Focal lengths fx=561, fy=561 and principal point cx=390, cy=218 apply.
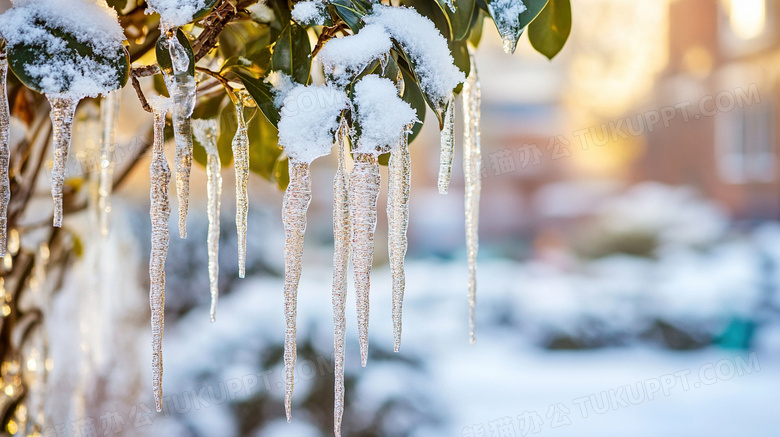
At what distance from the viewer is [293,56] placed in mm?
382

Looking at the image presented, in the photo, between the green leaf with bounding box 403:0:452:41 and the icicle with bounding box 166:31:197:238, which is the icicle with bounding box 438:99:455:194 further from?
the icicle with bounding box 166:31:197:238

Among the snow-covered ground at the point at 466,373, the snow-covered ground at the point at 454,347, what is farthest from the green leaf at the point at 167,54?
the snow-covered ground at the point at 466,373

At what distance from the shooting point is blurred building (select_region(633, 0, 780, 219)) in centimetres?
405

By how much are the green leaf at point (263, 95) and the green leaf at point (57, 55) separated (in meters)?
0.08

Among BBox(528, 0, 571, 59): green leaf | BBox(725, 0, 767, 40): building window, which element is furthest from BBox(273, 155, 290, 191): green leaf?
BBox(725, 0, 767, 40): building window

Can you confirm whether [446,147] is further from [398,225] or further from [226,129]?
[226,129]

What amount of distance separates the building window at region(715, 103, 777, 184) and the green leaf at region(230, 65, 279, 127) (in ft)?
15.4

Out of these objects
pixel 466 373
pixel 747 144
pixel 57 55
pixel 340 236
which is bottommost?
pixel 466 373

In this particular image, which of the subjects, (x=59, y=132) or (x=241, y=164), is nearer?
(x=59, y=132)

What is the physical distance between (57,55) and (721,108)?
16.6ft

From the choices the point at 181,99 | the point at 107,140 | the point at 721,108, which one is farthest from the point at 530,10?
the point at 721,108

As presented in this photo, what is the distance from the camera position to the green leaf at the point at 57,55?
0.95 feet

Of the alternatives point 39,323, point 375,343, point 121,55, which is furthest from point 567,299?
point 121,55

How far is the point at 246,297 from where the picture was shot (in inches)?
74.5
